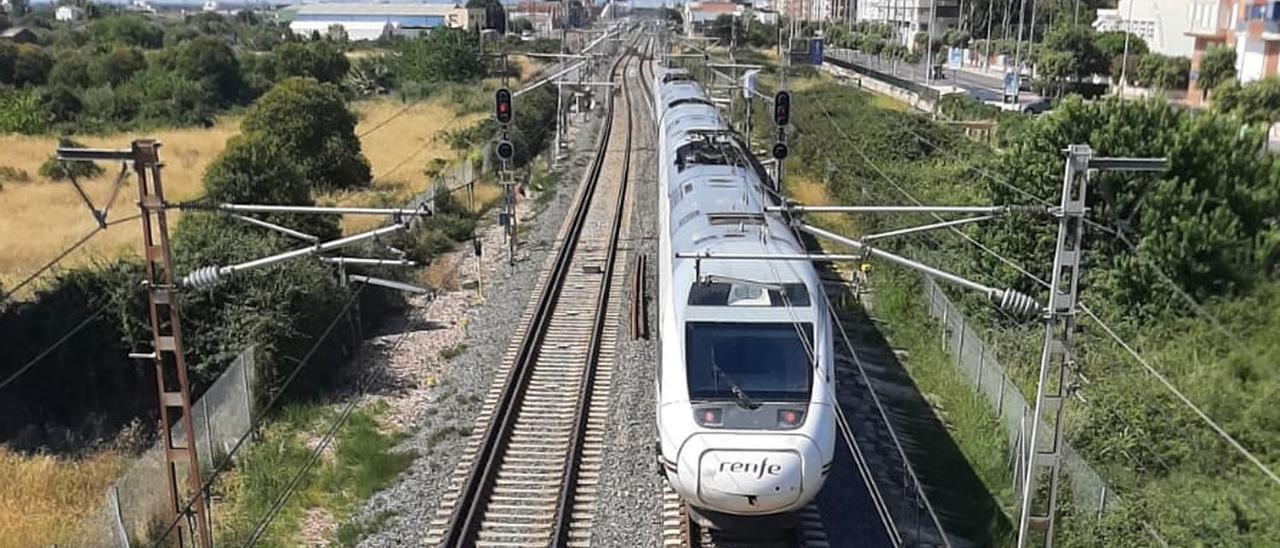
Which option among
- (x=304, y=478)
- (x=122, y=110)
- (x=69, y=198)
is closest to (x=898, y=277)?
(x=304, y=478)

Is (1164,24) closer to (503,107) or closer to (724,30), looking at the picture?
(503,107)

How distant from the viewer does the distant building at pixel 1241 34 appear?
4266 centimetres

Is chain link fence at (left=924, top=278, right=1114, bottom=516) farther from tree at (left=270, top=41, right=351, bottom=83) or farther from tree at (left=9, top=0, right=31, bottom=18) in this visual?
tree at (left=9, top=0, right=31, bottom=18)

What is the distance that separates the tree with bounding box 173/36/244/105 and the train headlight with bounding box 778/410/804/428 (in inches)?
2348

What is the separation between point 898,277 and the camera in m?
23.4

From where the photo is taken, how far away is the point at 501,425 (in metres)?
15.7

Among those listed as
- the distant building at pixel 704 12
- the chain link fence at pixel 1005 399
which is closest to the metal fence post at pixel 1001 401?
the chain link fence at pixel 1005 399

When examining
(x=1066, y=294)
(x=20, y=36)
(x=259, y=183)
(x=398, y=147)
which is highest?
(x=20, y=36)

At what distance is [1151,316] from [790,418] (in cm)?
1029

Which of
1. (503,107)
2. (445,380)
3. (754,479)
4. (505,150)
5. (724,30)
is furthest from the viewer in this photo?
(724,30)

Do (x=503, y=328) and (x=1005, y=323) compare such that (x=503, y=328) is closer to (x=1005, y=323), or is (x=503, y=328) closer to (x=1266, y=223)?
(x=1005, y=323)

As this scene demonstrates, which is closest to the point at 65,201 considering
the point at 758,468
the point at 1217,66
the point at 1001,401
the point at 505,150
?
the point at 505,150

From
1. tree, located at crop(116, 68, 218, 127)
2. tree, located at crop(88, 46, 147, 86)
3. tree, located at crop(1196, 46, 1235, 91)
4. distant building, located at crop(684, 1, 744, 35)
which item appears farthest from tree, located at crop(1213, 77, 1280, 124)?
distant building, located at crop(684, 1, 744, 35)

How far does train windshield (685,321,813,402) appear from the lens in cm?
1127
